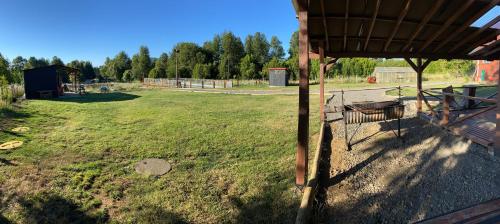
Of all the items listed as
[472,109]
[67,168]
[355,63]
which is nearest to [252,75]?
[355,63]

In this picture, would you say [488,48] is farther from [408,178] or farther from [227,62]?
[227,62]

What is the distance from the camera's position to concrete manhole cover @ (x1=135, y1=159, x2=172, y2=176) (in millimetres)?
5922

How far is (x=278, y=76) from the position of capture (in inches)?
1599

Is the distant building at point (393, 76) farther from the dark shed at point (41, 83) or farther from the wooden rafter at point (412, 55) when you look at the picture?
the dark shed at point (41, 83)

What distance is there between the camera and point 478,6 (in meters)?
5.24

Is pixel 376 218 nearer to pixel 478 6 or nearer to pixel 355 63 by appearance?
pixel 478 6

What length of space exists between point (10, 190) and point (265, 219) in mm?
4272

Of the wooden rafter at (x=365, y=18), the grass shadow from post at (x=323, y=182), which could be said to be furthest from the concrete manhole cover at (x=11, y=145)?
the wooden rafter at (x=365, y=18)

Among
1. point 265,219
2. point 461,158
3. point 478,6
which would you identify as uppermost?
point 478,6

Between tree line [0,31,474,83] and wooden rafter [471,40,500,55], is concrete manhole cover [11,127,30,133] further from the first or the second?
tree line [0,31,474,83]

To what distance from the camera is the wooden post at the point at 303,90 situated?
13.5 ft

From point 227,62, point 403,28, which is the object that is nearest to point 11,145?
point 403,28

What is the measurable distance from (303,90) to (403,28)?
361 centimetres

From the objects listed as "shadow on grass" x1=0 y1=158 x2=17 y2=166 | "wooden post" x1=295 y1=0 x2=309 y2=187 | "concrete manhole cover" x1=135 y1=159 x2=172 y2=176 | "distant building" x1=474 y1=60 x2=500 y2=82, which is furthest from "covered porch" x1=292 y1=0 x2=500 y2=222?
"distant building" x1=474 y1=60 x2=500 y2=82
